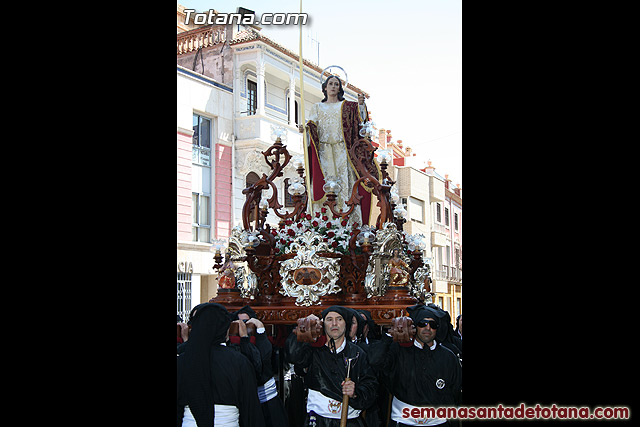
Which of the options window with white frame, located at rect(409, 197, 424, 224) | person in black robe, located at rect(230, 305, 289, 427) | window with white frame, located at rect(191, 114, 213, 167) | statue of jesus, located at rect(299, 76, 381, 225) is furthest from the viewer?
window with white frame, located at rect(409, 197, 424, 224)

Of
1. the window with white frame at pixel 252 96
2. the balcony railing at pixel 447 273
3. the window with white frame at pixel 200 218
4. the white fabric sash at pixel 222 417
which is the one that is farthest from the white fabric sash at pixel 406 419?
the balcony railing at pixel 447 273

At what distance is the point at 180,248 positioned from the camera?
52.8ft

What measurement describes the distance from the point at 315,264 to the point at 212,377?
247 centimetres

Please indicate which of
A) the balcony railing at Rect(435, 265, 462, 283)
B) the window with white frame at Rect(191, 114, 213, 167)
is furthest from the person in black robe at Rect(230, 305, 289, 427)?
the balcony railing at Rect(435, 265, 462, 283)

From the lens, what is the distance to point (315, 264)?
701cm

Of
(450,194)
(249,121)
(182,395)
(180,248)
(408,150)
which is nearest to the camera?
(182,395)

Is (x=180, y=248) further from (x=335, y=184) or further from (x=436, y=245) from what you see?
(x=436, y=245)

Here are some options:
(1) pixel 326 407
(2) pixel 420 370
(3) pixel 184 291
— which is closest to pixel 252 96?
(3) pixel 184 291

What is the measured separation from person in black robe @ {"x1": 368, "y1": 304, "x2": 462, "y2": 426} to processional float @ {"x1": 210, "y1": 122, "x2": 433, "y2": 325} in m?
1.57

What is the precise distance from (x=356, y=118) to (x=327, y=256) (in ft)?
7.03

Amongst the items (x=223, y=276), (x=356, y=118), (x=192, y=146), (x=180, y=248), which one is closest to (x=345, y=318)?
(x=223, y=276)

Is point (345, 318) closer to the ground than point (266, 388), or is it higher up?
higher up

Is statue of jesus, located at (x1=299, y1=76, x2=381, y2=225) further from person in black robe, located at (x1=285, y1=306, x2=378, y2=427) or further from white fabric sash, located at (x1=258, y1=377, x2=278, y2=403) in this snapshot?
person in black robe, located at (x1=285, y1=306, x2=378, y2=427)

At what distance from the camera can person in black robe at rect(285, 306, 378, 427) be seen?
5125 millimetres
